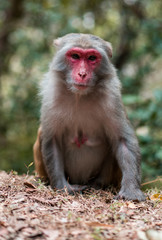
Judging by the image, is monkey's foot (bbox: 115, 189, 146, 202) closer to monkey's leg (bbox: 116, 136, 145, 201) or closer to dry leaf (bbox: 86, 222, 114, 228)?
monkey's leg (bbox: 116, 136, 145, 201)

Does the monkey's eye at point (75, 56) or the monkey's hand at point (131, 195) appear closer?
the monkey's hand at point (131, 195)

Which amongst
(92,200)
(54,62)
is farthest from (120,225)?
(54,62)

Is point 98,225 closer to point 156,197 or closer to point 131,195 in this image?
point 131,195

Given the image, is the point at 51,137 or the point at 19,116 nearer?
the point at 51,137

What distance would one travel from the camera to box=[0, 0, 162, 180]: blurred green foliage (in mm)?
7216

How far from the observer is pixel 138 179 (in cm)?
481

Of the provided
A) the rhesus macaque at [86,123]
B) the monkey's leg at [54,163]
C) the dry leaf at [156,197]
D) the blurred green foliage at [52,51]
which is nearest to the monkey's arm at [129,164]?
the rhesus macaque at [86,123]

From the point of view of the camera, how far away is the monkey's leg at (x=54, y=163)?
5004 millimetres

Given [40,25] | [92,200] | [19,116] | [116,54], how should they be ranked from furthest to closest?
[116,54]
[19,116]
[40,25]
[92,200]

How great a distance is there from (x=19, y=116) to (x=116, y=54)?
366 cm

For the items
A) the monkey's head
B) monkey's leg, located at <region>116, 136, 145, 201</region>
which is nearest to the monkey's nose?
the monkey's head

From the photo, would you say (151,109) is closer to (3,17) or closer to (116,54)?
(116,54)

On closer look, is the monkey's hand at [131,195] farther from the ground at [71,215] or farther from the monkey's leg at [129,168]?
the ground at [71,215]

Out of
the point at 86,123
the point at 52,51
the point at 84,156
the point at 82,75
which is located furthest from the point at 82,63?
the point at 52,51
